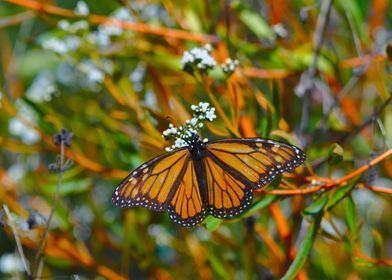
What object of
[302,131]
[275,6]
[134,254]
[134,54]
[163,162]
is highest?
[275,6]

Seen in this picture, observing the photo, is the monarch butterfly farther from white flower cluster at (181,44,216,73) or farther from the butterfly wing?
white flower cluster at (181,44,216,73)

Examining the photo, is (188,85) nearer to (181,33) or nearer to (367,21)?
(181,33)

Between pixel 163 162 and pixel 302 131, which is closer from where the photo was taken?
pixel 163 162

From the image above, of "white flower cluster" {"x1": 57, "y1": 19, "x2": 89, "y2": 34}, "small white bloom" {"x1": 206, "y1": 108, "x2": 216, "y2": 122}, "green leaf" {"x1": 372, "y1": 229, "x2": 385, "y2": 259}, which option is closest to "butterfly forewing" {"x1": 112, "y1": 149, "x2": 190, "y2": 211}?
"small white bloom" {"x1": 206, "y1": 108, "x2": 216, "y2": 122}

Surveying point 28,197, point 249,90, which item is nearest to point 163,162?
point 249,90

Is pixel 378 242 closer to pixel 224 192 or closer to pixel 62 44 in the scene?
pixel 224 192

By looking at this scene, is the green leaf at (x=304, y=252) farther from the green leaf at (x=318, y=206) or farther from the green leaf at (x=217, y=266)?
the green leaf at (x=217, y=266)

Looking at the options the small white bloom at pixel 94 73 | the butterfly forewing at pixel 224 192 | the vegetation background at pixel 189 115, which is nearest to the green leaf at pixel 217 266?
the vegetation background at pixel 189 115
